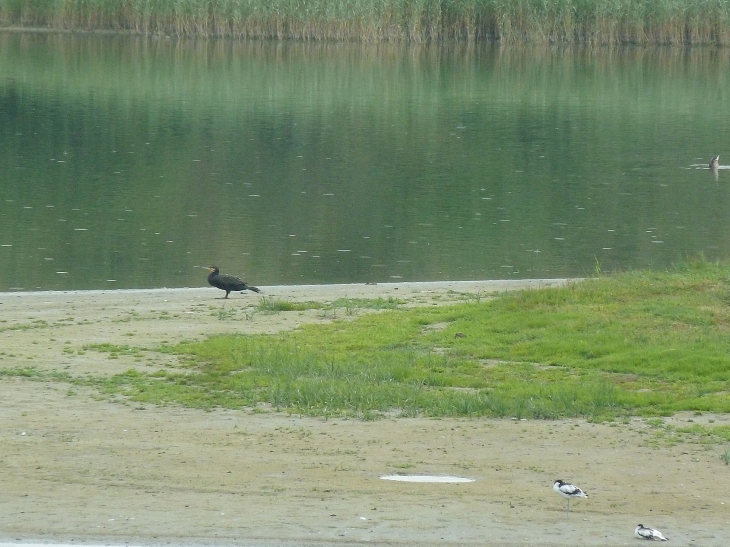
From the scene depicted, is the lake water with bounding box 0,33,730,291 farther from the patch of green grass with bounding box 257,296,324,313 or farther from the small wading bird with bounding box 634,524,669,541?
the small wading bird with bounding box 634,524,669,541

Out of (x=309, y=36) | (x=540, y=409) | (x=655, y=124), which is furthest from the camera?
(x=309, y=36)

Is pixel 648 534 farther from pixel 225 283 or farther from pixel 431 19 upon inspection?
pixel 431 19

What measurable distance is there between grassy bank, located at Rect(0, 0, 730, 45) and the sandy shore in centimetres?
4596

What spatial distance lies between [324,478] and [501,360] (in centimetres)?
393

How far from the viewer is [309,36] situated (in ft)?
188

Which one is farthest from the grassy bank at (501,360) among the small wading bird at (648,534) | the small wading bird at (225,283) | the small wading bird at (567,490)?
the small wading bird at (648,534)

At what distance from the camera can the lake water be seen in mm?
22016

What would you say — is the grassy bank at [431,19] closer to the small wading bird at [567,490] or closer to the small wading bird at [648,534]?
the small wading bird at [567,490]

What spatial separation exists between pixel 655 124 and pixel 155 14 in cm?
2496

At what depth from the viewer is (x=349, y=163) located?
32.3 m

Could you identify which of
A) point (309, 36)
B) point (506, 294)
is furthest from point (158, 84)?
point (506, 294)

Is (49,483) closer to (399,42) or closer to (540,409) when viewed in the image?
(540,409)

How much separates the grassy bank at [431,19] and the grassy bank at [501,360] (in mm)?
42625

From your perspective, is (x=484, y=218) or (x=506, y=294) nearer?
(x=506, y=294)
